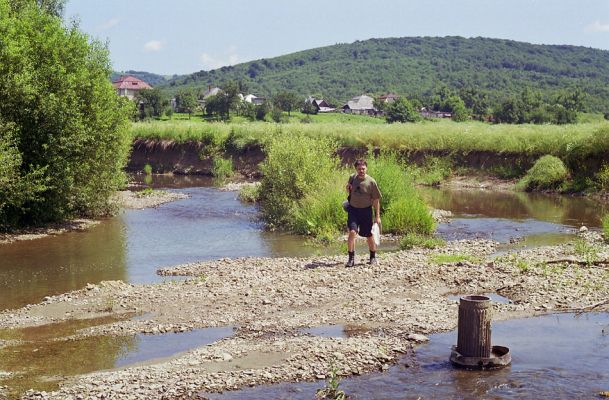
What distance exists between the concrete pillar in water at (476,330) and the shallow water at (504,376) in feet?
1.08

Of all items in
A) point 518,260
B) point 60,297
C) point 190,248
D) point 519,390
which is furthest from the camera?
point 190,248

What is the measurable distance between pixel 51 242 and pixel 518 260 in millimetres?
15448

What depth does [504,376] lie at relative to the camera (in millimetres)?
10680

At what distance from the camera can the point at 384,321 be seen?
43.6ft

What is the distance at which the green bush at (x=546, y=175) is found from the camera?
133 feet

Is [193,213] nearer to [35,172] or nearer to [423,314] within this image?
[35,172]

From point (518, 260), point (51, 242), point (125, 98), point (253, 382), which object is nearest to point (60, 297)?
point (253, 382)

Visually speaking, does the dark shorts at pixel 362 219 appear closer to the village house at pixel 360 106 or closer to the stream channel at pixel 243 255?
the stream channel at pixel 243 255

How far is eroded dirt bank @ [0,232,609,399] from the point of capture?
421 inches

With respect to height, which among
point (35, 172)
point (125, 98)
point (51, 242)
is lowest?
point (51, 242)

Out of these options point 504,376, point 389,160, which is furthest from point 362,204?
point 389,160

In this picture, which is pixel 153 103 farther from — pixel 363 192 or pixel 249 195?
pixel 363 192

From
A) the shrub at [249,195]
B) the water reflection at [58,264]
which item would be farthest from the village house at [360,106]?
the water reflection at [58,264]

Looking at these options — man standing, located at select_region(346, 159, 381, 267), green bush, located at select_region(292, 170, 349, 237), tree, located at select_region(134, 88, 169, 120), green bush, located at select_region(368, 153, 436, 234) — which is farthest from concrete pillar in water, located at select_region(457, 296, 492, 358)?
tree, located at select_region(134, 88, 169, 120)
